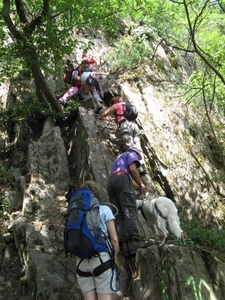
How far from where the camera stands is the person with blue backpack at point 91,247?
349 centimetres

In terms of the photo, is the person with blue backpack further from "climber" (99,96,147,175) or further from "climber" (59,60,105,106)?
"climber" (59,60,105,106)

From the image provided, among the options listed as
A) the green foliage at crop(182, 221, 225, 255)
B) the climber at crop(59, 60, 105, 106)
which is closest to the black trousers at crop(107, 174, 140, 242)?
the green foliage at crop(182, 221, 225, 255)

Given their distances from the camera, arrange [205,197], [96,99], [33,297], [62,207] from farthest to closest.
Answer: [96,99], [205,197], [62,207], [33,297]

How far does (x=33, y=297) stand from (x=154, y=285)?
6.70 feet

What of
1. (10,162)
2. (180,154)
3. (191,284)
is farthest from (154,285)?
(10,162)

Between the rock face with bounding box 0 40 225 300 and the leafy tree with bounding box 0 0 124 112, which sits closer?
the rock face with bounding box 0 40 225 300

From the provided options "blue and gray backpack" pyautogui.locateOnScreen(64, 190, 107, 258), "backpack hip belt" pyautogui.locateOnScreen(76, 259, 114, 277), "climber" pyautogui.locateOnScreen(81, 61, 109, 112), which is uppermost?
"climber" pyautogui.locateOnScreen(81, 61, 109, 112)

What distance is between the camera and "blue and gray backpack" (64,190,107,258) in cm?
348

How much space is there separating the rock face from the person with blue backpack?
1362 mm

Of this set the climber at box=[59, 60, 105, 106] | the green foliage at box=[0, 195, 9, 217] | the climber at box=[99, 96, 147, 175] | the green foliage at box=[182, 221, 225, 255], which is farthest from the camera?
the climber at box=[59, 60, 105, 106]

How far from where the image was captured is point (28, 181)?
812 cm

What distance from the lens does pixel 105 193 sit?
22.6 feet

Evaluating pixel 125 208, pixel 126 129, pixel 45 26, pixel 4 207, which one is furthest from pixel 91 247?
pixel 45 26

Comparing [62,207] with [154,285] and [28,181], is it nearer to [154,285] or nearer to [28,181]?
[28,181]
